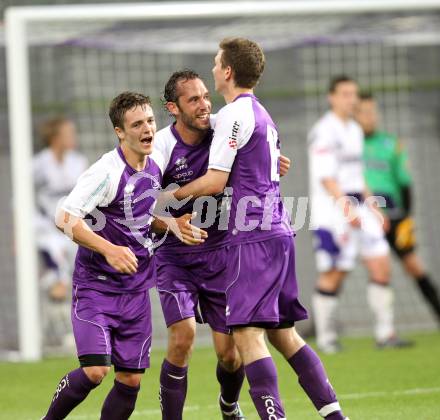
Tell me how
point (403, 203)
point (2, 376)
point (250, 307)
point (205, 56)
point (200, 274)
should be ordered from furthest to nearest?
point (205, 56) < point (403, 203) < point (2, 376) < point (200, 274) < point (250, 307)

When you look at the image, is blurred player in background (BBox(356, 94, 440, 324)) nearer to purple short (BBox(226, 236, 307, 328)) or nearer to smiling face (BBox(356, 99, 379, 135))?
smiling face (BBox(356, 99, 379, 135))

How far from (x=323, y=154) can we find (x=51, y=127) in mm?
2832

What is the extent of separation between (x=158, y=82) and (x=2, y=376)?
14.2 ft

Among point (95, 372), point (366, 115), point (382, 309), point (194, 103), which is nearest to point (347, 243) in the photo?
point (382, 309)

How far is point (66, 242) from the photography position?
12.1 meters

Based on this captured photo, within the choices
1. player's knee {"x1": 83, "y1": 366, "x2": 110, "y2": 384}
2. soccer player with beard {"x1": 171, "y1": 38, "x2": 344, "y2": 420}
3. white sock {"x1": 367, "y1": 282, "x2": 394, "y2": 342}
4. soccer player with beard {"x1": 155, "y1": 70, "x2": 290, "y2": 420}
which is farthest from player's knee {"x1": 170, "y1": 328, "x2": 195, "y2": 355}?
white sock {"x1": 367, "y1": 282, "x2": 394, "y2": 342}

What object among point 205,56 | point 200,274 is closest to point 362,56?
point 205,56

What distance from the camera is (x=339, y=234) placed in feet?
36.2

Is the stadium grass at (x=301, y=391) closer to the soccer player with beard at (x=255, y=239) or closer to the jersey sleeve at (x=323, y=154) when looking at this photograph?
the soccer player with beard at (x=255, y=239)

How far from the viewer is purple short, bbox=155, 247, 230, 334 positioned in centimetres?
679

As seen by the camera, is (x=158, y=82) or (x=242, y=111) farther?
(x=158, y=82)

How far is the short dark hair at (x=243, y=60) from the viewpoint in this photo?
626 centimetres

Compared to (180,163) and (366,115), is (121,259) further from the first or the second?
(366,115)

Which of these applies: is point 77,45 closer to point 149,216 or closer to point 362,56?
point 362,56
